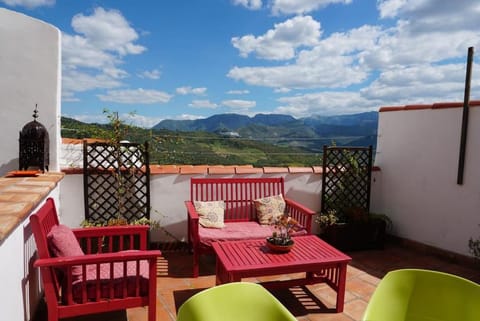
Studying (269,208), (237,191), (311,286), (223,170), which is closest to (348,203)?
(269,208)

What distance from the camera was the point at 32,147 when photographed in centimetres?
315

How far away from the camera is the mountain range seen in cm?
497

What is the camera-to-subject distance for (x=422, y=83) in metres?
5.34

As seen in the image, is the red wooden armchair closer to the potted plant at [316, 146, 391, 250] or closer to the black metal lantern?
the black metal lantern

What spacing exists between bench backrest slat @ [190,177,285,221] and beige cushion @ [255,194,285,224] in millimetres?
155

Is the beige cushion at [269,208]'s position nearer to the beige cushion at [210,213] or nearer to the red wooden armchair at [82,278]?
the beige cushion at [210,213]

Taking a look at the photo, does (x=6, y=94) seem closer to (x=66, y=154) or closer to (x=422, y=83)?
(x=66, y=154)

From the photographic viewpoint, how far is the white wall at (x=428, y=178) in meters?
3.72

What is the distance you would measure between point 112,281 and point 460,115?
4.03 metres

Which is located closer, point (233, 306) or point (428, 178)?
point (233, 306)

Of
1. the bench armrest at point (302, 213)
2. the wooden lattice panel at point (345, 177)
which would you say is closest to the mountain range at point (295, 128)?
the wooden lattice panel at point (345, 177)

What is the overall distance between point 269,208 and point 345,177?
1.29 meters

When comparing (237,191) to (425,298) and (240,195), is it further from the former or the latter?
(425,298)

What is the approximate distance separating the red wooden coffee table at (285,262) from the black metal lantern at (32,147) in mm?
1941
